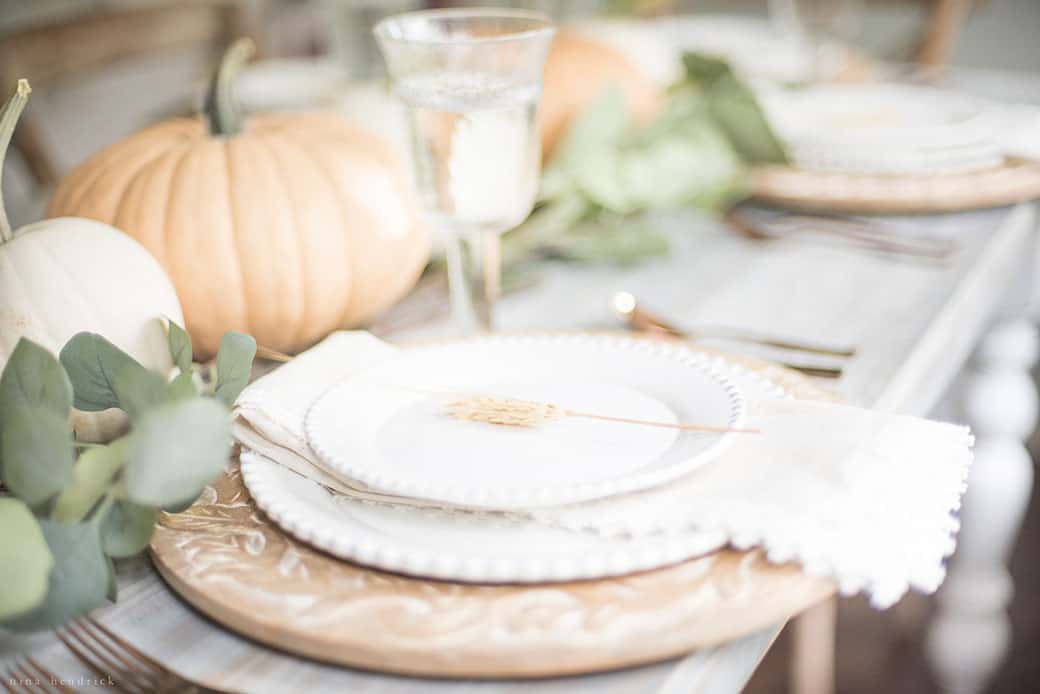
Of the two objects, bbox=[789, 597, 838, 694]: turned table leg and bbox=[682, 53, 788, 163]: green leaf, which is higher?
bbox=[682, 53, 788, 163]: green leaf

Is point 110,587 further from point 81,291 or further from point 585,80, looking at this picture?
point 585,80

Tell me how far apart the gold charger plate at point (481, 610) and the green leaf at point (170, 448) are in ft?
0.20

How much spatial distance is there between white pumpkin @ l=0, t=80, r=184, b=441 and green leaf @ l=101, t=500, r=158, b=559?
5.1 inches

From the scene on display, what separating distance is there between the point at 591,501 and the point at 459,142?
0.32m

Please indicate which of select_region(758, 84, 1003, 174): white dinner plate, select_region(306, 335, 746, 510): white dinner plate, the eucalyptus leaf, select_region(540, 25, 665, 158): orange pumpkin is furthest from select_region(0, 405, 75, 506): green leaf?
select_region(758, 84, 1003, 174): white dinner plate

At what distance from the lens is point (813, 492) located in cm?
43

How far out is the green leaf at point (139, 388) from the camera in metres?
0.42

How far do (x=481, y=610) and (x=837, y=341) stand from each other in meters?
0.44

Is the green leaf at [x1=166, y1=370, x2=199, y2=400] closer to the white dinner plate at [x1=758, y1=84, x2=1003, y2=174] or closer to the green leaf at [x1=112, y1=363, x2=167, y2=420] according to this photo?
the green leaf at [x1=112, y1=363, x2=167, y2=420]

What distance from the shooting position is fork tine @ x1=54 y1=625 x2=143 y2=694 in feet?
1.27

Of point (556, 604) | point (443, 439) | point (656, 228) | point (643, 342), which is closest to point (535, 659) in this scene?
point (556, 604)

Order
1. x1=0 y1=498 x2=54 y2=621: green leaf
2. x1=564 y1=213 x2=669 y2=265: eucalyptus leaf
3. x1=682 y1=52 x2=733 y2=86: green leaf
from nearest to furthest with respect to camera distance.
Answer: x1=0 y1=498 x2=54 y2=621: green leaf < x1=564 y1=213 x2=669 y2=265: eucalyptus leaf < x1=682 y1=52 x2=733 y2=86: green leaf

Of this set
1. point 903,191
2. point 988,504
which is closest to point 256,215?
point 903,191

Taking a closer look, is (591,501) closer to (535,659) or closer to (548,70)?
(535,659)
